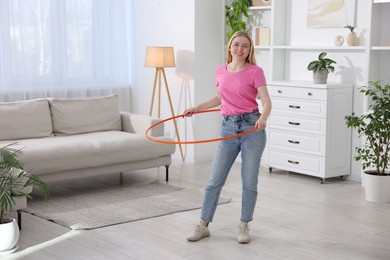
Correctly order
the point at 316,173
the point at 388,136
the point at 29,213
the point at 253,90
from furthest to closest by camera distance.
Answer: the point at 316,173, the point at 388,136, the point at 29,213, the point at 253,90

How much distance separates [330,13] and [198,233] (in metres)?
3.08

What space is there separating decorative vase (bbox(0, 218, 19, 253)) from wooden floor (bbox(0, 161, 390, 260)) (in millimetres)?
63

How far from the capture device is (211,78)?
25.5 feet

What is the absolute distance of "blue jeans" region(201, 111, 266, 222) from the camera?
4406 mm

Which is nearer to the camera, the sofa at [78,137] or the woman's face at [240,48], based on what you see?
the woman's face at [240,48]

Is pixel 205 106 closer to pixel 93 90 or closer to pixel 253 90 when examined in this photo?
pixel 253 90

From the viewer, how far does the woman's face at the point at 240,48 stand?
4.42 metres

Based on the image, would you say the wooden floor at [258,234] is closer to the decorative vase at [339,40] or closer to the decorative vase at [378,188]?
the decorative vase at [378,188]

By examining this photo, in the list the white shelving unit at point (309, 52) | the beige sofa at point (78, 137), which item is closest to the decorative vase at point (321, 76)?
the white shelving unit at point (309, 52)

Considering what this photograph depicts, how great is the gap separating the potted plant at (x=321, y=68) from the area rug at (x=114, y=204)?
5.17 ft

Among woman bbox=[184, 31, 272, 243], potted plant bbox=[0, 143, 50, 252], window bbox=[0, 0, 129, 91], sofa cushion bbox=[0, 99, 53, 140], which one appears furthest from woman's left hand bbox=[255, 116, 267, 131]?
window bbox=[0, 0, 129, 91]

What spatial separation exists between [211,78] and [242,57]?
10.9 ft

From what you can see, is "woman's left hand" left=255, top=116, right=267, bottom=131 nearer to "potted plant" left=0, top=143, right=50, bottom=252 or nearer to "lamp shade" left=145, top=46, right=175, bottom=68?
"potted plant" left=0, top=143, right=50, bottom=252

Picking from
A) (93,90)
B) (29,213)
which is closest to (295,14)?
(93,90)
